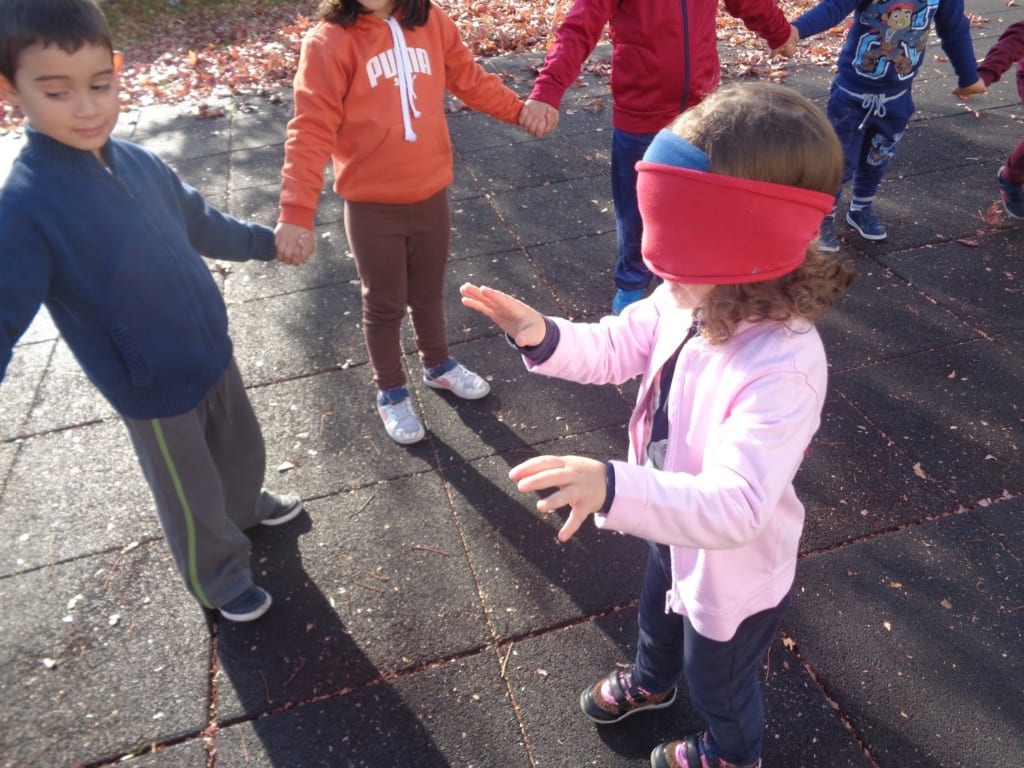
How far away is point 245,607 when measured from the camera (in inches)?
101

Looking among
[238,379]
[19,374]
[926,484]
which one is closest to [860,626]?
[926,484]

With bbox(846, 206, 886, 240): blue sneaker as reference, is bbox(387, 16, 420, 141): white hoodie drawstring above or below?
above

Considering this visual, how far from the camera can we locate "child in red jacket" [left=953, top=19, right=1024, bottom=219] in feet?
14.3

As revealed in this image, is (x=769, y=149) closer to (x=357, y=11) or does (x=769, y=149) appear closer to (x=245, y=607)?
(x=357, y=11)

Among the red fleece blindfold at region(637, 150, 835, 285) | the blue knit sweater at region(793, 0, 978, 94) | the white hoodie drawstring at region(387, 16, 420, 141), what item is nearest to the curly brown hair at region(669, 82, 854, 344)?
the red fleece blindfold at region(637, 150, 835, 285)

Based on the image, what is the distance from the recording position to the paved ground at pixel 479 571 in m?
2.24

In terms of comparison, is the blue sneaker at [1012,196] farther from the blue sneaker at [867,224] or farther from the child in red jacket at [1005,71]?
the blue sneaker at [867,224]

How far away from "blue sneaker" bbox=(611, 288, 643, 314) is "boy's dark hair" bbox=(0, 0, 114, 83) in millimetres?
2727

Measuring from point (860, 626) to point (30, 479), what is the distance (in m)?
3.40

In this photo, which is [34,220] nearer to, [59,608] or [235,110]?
[59,608]

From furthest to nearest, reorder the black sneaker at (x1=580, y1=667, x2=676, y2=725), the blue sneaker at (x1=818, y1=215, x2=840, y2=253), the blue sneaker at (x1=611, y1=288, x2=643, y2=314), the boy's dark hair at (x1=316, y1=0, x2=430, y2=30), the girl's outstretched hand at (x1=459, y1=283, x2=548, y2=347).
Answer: the blue sneaker at (x1=818, y1=215, x2=840, y2=253) → the blue sneaker at (x1=611, y1=288, x2=643, y2=314) → the boy's dark hair at (x1=316, y1=0, x2=430, y2=30) → the black sneaker at (x1=580, y1=667, x2=676, y2=725) → the girl's outstretched hand at (x1=459, y1=283, x2=548, y2=347)

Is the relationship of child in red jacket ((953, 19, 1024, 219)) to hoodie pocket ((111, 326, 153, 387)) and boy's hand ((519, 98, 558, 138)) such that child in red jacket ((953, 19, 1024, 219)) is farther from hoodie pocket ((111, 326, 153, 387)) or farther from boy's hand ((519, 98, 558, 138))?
hoodie pocket ((111, 326, 153, 387))

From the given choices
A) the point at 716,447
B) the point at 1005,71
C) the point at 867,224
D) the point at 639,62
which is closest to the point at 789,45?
the point at 639,62

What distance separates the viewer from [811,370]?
4.60 feet
